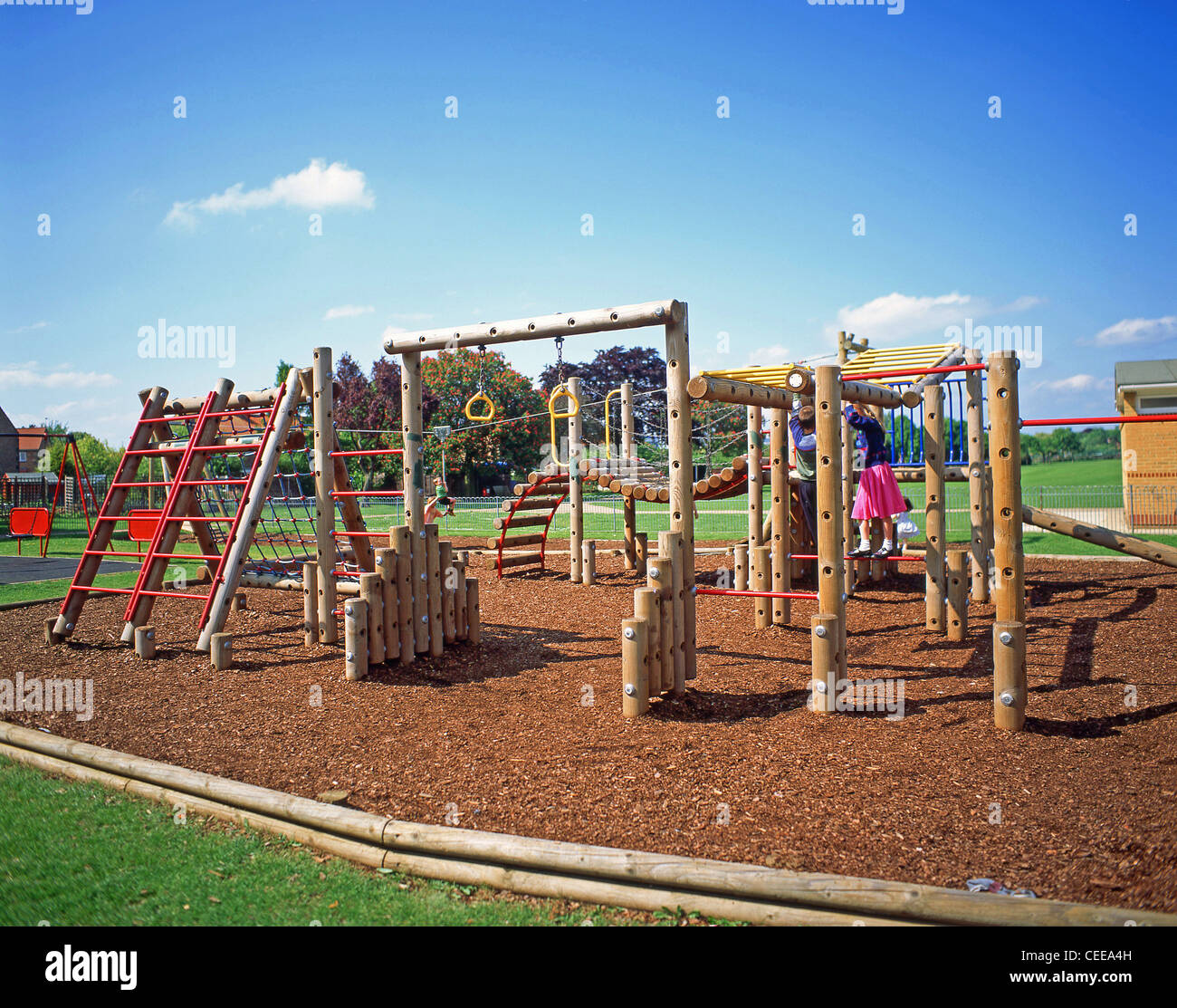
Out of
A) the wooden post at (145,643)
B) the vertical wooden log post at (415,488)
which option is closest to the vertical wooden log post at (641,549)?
the vertical wooden log post at (415,488)

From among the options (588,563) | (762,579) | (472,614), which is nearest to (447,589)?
(472,614)

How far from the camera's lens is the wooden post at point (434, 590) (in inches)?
282

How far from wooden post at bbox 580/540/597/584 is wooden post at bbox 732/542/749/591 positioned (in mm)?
3481

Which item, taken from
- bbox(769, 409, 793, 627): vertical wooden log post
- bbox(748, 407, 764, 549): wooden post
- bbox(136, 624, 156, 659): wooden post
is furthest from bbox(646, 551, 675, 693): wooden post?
bbox(136, 624, 156, 659): wooden post

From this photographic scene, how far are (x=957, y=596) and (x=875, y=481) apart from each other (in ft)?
5.40

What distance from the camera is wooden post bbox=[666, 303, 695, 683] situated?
5.71m

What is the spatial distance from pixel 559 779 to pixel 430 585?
3.16 metres

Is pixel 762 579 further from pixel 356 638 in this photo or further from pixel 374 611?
pixel 356 638

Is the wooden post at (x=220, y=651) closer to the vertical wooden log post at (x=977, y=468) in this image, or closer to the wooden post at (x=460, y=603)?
the wooden post at (x=460, y=603)

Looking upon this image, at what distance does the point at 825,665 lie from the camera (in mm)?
5469

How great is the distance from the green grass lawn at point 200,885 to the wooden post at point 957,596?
18.2ft

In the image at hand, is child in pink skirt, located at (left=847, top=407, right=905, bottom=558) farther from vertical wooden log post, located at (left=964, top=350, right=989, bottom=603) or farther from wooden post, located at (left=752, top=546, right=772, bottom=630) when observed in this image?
wooden post, located at (left=752, top=546, right=772, bottom=630)
